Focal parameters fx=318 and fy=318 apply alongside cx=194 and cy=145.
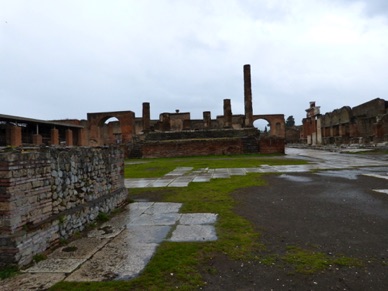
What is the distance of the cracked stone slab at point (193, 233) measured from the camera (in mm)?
4621

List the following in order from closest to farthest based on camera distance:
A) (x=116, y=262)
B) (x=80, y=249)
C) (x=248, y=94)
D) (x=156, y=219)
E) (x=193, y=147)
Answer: (x=116, y=262) < (x=80, y=249) < (x=156, y=219) < (x=193, y=147) < (x=248, y=94)

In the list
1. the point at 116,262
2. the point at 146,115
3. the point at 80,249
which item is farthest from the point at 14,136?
the point at 116,262

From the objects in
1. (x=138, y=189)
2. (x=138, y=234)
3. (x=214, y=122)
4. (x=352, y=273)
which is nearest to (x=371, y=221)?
(x=352, y=273)

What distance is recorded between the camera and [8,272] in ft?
11.5

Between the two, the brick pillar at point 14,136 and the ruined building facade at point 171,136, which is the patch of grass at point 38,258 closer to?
the ruined building facade at point 171,136

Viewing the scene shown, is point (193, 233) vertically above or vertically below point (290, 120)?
below

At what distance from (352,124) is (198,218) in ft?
123

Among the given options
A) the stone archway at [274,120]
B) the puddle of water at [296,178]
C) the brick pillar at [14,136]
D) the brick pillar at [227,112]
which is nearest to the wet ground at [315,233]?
the puddle of water at [296,178]

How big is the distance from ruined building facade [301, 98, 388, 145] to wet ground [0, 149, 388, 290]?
1001 inches

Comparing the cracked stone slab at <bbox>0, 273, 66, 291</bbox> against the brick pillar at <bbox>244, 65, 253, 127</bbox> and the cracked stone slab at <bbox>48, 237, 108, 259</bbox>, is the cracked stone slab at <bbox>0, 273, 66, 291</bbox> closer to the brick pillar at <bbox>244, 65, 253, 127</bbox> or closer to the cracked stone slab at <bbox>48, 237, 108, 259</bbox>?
the cracked stone slab at <bbox>48, 237, 108, 259</bbox>

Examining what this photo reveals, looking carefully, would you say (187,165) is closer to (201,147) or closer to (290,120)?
(201,147)

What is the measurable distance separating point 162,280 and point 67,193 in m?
2.56

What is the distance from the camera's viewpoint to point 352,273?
331 cm

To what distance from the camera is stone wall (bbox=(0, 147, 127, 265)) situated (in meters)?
3.71
